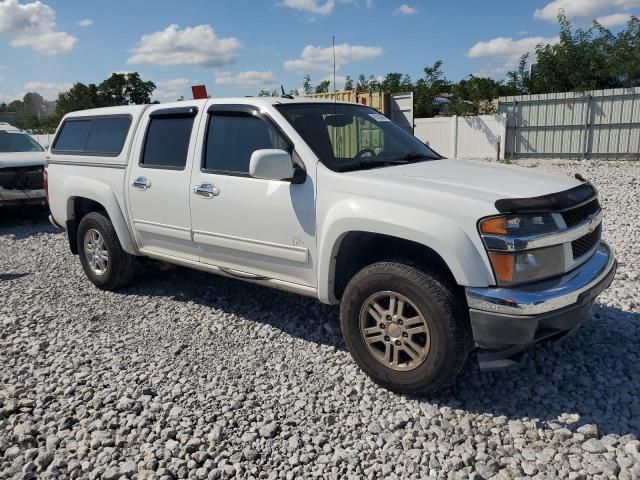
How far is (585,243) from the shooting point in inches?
131

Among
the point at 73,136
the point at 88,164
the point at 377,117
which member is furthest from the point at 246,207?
the point at 73,136

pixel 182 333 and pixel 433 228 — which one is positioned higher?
pixel 433 228

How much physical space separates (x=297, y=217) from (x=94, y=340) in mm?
2161

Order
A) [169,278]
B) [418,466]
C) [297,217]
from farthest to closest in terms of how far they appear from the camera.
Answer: [169,278] < [297,217] < [418,466]

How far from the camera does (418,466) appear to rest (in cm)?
279

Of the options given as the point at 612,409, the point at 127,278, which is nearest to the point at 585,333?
the point at 612,409

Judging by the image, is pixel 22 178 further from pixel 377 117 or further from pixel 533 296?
pixel 533 296

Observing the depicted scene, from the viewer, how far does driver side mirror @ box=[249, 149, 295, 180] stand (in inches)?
138

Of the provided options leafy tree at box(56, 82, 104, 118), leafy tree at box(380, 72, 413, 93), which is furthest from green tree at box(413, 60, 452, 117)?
leafy tree at box(56, 82, 104, 118)

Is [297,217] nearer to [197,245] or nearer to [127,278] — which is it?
[197,245]

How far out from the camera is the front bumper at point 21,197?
9531mm

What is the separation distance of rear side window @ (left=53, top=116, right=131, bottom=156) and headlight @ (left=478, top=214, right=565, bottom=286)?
378 centimetres

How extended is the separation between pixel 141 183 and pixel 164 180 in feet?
1.18

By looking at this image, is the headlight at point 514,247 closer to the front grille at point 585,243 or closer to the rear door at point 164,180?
the front grille at point 585,243
